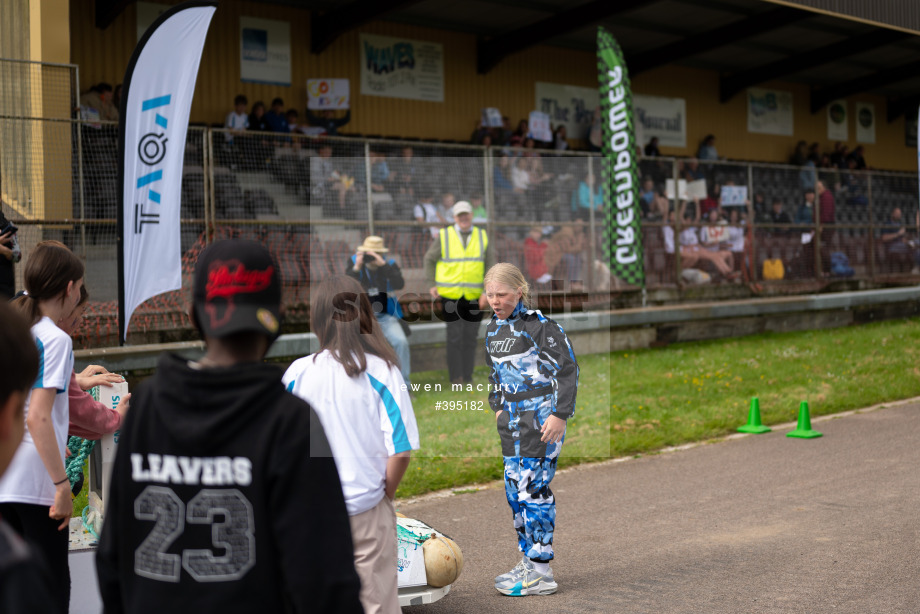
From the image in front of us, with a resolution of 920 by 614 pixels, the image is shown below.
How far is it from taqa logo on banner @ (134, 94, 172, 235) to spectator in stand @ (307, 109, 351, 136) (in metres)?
9.31

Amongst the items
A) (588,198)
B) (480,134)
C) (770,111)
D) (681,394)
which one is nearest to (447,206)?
(588,198)

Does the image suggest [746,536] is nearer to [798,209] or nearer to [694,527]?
[694,527]

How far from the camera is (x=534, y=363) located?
5.24m

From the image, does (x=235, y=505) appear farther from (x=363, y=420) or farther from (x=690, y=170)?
(x=690, y=170)

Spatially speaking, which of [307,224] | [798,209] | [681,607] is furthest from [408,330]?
[798,209]

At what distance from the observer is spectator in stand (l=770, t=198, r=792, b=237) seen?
1753 centimetres

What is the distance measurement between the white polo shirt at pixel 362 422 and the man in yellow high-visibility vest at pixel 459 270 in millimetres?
7799

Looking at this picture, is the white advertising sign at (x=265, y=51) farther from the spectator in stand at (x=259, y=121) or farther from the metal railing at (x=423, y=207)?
the metal railing at (x=423, y=207)

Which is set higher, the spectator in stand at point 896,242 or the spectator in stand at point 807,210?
the spectator in stand at point 807,210

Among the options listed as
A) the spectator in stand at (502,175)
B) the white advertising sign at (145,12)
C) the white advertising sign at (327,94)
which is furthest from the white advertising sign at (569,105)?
the spectator in stand at (502,175)

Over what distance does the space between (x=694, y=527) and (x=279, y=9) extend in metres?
16.0

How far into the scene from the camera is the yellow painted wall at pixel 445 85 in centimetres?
1728

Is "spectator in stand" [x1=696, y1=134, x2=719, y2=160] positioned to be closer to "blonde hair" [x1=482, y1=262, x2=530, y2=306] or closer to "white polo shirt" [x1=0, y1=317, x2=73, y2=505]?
"blonde hair" [x1=482, y1=262, x2=530, y2=306]

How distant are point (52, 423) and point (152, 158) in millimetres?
5494
